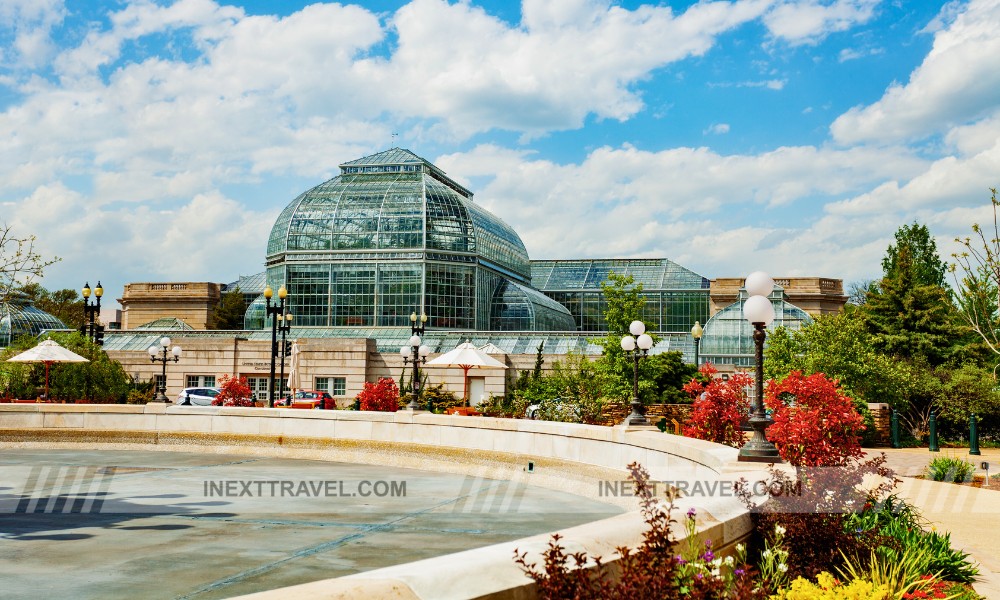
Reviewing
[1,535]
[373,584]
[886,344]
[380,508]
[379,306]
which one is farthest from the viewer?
[379,306]

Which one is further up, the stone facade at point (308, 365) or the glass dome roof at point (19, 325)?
the glass dome roof at point (19, 325)

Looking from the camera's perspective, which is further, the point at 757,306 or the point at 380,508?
the point at 380,508

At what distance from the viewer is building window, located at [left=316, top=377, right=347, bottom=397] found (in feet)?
173

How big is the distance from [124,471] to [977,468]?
19831mm

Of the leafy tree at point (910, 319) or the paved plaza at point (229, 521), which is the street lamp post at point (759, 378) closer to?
the paved plaza at point (229, 521)

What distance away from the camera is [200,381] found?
55.6m

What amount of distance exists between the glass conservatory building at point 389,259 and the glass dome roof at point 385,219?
6 cm

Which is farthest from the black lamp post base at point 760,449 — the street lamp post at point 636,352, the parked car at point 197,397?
the parked car at point 197,397

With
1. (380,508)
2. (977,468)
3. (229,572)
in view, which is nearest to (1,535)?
(229,572)

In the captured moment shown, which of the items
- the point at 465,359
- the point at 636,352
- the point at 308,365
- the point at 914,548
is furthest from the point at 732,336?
the point at 914,548

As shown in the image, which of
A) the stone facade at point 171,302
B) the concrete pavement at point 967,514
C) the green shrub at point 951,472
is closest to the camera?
the concrete pavement at point 967,514

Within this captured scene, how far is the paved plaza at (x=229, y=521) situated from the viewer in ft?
28.7

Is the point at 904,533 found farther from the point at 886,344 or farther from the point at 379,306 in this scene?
the point at 379,306

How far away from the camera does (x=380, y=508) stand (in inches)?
542
